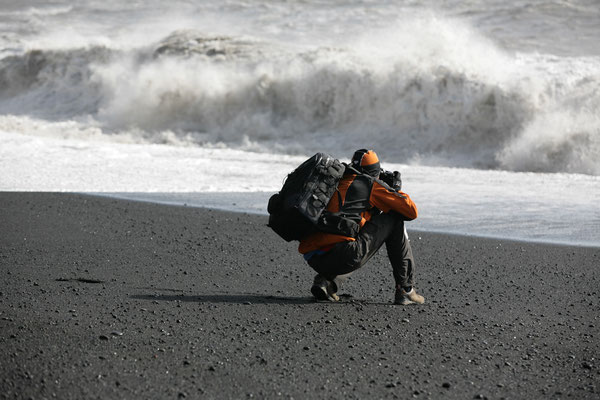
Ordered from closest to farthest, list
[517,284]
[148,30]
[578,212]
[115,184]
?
[517,284]
[578,212]
[115,184]
[148,30]

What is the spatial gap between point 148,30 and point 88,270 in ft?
94.4

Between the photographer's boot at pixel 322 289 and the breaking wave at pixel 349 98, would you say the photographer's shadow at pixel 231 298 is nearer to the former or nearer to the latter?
the photographer's boot at pixel 322 289

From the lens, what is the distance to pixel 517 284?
6539mm

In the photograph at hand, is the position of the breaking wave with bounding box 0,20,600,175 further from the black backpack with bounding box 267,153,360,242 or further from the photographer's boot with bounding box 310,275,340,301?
the black backpack with bounding box 267,153,360,242

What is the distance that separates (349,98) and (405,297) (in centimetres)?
1597

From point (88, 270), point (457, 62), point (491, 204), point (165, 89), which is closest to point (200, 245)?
point (88, 270)

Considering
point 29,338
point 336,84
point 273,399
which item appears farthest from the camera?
point 336,84

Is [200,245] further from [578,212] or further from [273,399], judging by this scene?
[578,212]

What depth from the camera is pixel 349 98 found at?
839 inches

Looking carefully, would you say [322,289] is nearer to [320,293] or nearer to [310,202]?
[320,293]

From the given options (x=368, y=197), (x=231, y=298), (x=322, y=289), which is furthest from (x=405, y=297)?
(x=231, y=298)

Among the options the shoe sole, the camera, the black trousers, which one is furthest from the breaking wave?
the shoe sole

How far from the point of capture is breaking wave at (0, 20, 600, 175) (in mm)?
17406

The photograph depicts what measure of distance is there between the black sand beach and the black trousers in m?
0.27
